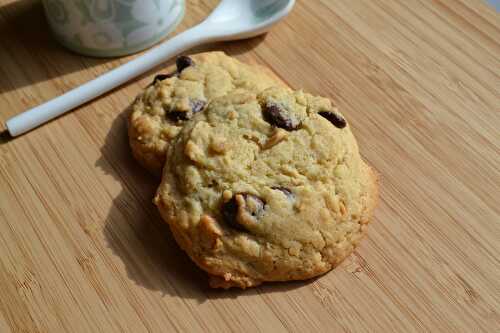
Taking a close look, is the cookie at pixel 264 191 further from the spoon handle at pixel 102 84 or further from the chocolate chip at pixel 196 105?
the spoon handle at pixel 102 84

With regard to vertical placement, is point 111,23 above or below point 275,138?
below

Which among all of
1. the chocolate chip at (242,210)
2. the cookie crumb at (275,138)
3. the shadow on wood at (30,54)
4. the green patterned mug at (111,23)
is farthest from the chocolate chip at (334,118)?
the shadow on wood at (30,54)

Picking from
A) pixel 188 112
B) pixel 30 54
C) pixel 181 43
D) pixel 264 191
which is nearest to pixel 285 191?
pixel 264 191

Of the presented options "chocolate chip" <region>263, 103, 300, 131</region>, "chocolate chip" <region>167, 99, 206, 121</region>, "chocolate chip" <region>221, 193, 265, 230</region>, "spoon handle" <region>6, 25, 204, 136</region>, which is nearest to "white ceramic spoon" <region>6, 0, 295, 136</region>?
"spoon handle" <region>6, 25, 204, 136</region>

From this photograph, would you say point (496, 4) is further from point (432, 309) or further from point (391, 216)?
point (432, 309)

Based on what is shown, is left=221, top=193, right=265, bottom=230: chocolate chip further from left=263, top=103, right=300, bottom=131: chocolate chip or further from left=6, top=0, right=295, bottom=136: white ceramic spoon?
left=6, top=0, right=295, bottom=136: white ceramic spoon

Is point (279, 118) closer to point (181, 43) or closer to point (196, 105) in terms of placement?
point (196, 105)

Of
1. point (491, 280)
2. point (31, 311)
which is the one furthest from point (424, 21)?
A: point (31, 311)
